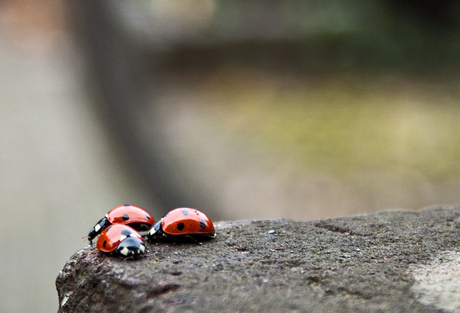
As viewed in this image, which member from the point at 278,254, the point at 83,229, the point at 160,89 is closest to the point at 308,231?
the point at 278,254

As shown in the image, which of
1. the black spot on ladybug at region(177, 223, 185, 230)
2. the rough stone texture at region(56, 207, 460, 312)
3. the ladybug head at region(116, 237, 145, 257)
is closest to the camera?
the rough stone texture at region(56, 207, 460, 312)

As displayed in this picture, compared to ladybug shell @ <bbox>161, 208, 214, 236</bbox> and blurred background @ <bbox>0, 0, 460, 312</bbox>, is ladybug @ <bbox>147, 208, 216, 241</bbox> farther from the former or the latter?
blurred background @ <bbox>0, 0, 460, 312</bbox>

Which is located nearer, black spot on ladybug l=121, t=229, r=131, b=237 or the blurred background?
black spot on ladybug l=121, t=229, r=131, b=237

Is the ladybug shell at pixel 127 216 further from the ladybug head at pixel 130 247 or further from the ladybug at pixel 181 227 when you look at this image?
the ladybug head at pixel 130 247

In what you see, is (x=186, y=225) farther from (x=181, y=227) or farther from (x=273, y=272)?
(x=273, y=272)

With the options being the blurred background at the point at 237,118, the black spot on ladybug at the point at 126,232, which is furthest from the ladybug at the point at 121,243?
the blurred background at the point at 237,118

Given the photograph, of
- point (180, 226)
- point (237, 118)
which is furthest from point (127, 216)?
point (237, 118)

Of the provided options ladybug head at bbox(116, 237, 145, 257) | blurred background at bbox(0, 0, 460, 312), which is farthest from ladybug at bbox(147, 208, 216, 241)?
blurred background at bbox(0, 0, 460, 312)
